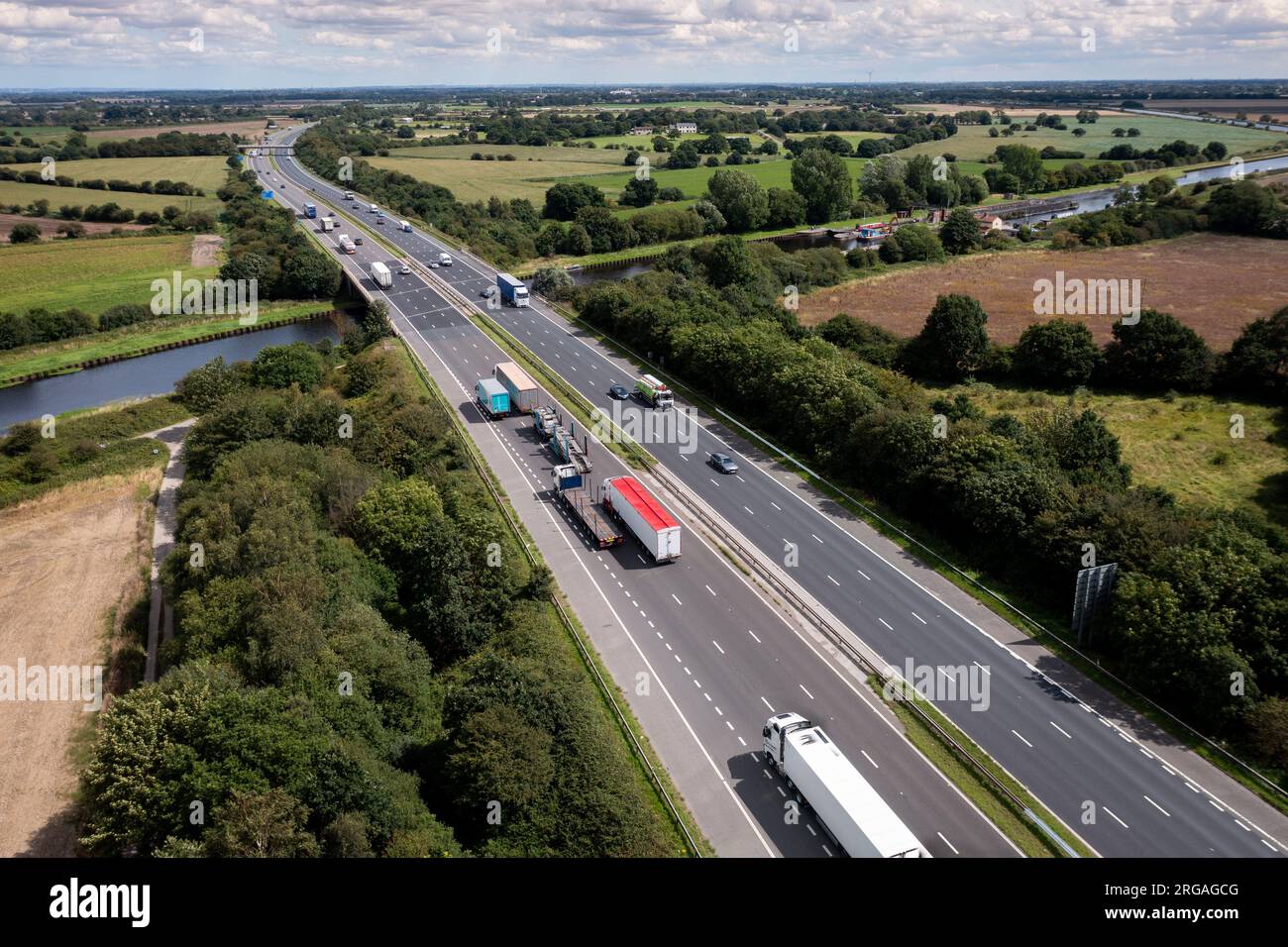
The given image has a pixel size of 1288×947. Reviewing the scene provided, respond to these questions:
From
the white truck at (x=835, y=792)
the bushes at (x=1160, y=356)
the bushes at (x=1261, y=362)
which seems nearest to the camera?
the white truck at (x=835, y=792)

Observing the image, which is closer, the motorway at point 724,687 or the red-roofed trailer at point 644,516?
the motorway at point 724,687

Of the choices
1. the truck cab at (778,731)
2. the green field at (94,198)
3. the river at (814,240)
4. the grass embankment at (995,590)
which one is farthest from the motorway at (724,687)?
the green field at (94,198)

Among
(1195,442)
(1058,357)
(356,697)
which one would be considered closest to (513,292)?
(1058,357)

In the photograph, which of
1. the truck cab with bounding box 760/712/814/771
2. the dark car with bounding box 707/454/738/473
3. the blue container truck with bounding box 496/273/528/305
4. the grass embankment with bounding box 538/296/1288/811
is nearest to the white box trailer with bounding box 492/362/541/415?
the dark car with bounding box 707/454/738/473

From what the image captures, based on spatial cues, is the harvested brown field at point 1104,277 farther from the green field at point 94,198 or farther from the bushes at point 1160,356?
the green field at point 94,198
